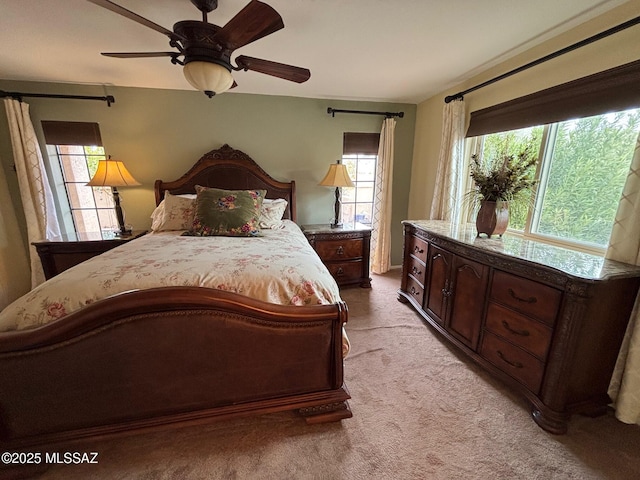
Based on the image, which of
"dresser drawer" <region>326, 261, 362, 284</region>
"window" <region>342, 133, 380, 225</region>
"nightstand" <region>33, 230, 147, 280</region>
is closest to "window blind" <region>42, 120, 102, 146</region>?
"nightstand" <region>33, 230, 147, 280</region>

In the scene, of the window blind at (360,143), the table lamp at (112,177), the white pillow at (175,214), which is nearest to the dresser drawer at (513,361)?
the window blind at (360,143)

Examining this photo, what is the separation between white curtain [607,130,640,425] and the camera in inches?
49.4

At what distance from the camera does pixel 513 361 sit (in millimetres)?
1502

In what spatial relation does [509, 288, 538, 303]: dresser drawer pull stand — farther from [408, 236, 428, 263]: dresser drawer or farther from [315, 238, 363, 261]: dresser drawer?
[315, 238, 363, 261]: dresser drawer

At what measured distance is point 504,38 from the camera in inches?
69.3

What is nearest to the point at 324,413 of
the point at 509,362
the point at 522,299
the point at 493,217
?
the point at 509,362

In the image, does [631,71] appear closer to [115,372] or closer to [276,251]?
[276,251]

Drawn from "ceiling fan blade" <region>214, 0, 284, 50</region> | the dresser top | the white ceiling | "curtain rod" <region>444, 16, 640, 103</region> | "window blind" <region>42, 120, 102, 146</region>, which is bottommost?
the dresser top

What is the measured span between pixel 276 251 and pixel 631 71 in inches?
88.2

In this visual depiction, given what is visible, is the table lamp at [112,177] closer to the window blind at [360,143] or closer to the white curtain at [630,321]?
the window blind at [360,143]

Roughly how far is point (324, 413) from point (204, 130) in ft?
9.94

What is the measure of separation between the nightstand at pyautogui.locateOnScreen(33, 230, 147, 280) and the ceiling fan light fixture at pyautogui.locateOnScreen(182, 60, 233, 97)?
187 centimetres

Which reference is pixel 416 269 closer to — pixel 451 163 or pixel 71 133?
pixel 451 163

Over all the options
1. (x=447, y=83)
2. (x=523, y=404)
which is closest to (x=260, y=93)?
(x=447, y=83)
